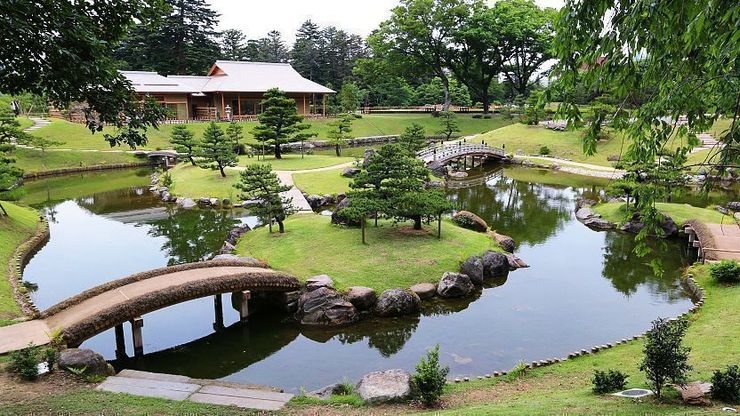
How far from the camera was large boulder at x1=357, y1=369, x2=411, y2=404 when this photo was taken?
8.28 m

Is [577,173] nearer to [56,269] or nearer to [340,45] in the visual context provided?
[56,269]

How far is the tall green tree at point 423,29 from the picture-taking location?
55.0 meters

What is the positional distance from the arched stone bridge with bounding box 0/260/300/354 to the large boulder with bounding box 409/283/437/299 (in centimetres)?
330

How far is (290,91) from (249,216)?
2953cm

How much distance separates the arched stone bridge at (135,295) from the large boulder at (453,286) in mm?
4087

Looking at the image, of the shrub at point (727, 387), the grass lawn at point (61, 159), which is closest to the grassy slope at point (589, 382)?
the shrub at point (727, 387)

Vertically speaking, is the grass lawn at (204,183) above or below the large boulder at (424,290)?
above

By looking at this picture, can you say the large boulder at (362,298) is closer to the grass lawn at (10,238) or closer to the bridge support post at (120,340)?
the bridge support post at (120,340)

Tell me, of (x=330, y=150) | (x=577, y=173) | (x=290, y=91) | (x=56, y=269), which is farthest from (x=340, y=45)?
(x=56, y=269)

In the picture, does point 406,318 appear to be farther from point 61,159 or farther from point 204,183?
point 61,159

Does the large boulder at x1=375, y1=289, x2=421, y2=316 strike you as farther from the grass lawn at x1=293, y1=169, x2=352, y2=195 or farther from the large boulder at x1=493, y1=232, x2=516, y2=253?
the grass lawn at x1=293, y1=169, x2=352, y2=195

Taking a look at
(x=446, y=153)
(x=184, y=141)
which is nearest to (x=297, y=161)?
(x=184, y=141)

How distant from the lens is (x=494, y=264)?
54.6ft

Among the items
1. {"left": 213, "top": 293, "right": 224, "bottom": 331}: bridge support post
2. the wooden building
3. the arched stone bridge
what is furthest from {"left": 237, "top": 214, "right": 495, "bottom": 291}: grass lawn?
the wooden building
